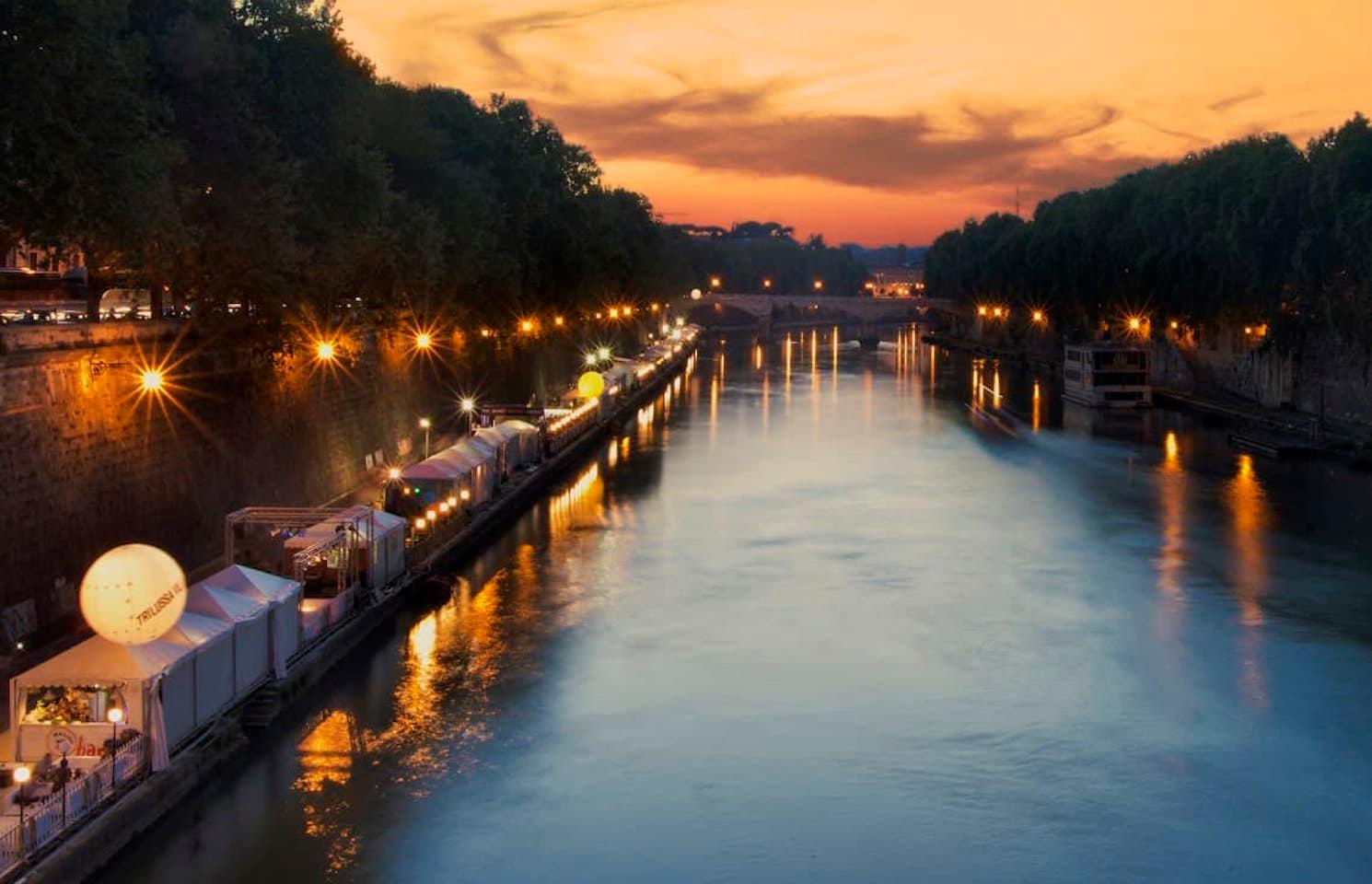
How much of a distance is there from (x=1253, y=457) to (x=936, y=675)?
114ft

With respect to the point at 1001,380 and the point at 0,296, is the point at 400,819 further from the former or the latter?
the point at 1001,380

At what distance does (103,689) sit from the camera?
1794 centimetres

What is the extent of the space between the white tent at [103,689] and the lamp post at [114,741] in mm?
62

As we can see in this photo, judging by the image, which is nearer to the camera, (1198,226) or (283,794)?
(283,794)

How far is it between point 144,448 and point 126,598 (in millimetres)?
10816

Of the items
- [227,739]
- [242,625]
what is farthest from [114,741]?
[242,625]

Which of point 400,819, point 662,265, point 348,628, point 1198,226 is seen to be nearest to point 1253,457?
point 1198,226

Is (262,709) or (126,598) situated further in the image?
(262,709)

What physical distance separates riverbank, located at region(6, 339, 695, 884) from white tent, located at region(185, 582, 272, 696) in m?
0.37

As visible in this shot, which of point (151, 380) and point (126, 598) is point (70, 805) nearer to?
point (126, 598)

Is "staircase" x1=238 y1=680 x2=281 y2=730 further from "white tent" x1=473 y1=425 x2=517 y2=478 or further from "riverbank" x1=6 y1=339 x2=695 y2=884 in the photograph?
"white tent" x1=473 y1=425 x2=517 y2=478

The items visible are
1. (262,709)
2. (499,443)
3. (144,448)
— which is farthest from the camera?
(499,443)

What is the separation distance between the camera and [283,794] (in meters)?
20.4

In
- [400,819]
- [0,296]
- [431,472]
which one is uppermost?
[0,296]
